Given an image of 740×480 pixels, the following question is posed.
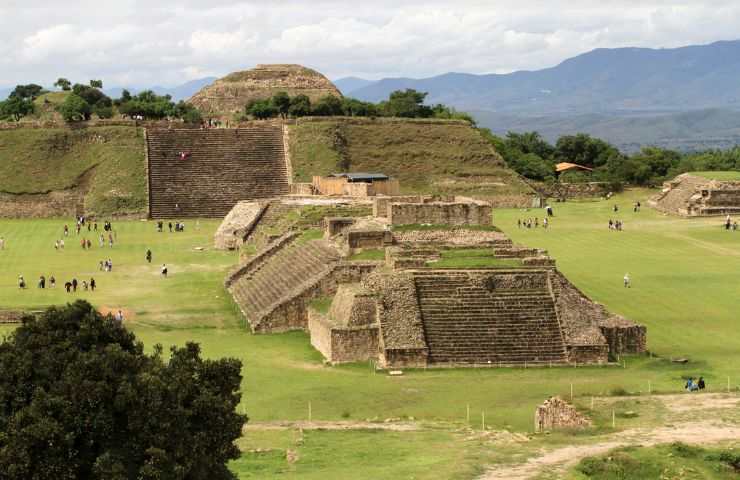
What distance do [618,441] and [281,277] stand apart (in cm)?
2112

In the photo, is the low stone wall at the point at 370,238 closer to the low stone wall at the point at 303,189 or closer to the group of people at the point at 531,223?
the group of people at the point at 531,223

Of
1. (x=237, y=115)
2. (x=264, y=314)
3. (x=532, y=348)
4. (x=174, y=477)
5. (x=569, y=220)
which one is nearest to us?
(x=174, y=477)

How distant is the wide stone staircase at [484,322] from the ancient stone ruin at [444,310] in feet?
0.09

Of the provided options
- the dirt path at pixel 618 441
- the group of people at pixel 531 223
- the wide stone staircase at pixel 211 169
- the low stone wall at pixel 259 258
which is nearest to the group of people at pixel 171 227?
the wide stone staircase at pixel 211 169

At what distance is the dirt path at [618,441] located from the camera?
2297 centimetres

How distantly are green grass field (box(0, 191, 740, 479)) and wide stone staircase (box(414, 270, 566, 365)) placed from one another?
0.79 metres

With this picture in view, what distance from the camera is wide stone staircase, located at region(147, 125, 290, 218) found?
75.6m

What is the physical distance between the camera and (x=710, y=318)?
39812 millimetres

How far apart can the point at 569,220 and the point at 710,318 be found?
32.5 meters

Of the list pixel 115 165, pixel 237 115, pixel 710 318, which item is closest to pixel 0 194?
pixel 115 165

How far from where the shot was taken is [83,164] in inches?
3172

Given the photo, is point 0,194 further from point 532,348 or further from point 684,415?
point 684,415

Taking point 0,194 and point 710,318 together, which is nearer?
point 710,318

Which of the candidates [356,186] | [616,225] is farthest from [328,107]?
[616,225]
